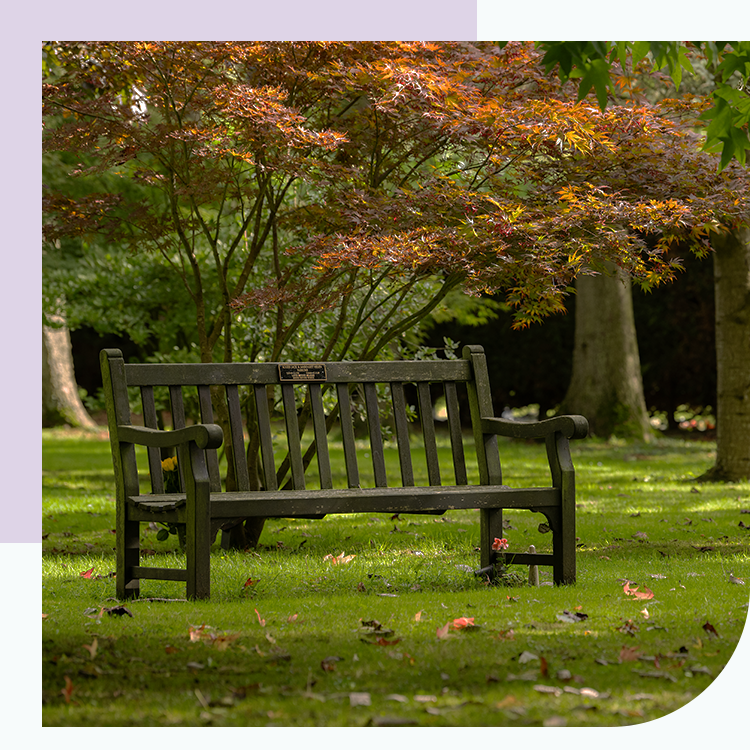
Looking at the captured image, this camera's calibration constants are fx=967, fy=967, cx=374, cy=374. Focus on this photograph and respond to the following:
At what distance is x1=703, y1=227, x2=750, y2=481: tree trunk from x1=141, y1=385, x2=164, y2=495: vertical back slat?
198 inches

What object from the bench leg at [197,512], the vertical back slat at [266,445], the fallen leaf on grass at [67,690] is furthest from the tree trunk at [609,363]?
the fallen leaf on grass at [67,690]

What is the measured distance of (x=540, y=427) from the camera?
4.17 metres

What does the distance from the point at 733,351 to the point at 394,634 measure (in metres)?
5.23

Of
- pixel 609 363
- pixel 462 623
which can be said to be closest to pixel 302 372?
pixel 462 623

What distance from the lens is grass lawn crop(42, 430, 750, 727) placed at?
2703mm

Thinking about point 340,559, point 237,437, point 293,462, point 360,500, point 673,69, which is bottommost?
point 340,559

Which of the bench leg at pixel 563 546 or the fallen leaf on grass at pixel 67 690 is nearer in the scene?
the fallen leaf on grass at pixel 67 690

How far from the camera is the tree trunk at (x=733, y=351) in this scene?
25.0 feet

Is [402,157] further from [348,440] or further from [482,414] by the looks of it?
[348,440]

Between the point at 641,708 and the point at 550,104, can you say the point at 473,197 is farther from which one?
the point at 641,708

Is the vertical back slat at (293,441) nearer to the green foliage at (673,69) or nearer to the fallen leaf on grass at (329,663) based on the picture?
the fallen leaf on grass at (329,663)

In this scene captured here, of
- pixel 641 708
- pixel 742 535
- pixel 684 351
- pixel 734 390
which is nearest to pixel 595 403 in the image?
pixel 684 351

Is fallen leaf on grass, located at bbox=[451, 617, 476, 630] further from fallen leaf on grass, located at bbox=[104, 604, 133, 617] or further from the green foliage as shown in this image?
the green foliage

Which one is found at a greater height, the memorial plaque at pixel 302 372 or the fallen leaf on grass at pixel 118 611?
the memorial plaque at pixel 302 372
